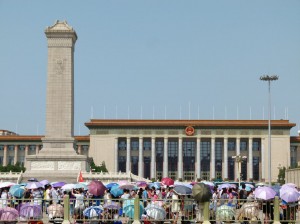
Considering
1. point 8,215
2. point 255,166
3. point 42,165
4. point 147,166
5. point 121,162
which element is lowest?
point 8,215

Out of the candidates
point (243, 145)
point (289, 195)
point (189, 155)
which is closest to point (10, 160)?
point (189, 155)

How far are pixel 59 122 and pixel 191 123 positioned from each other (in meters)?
48.2

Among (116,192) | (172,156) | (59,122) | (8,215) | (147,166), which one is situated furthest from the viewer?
(147,166)

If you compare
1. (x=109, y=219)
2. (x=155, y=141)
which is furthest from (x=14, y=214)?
(x=155, y=141)

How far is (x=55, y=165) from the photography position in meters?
74.1

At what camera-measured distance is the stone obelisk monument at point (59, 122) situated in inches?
2918

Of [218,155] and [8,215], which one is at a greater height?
[218,155]

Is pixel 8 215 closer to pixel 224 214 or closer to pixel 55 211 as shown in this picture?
pixel 55 211

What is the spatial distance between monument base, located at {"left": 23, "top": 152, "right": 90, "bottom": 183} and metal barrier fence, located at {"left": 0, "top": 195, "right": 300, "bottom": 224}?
1957 inches

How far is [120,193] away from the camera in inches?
1113

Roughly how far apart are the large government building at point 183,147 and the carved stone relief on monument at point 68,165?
147 ft

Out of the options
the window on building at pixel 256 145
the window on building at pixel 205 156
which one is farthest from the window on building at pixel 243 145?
the window on building at pixel 205 156

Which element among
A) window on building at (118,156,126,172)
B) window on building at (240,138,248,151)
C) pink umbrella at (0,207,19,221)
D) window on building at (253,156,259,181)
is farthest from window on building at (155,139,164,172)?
pink umbrella at (0,207,19,221)

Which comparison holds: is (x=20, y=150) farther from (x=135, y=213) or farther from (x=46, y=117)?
(x=135, y=213)
